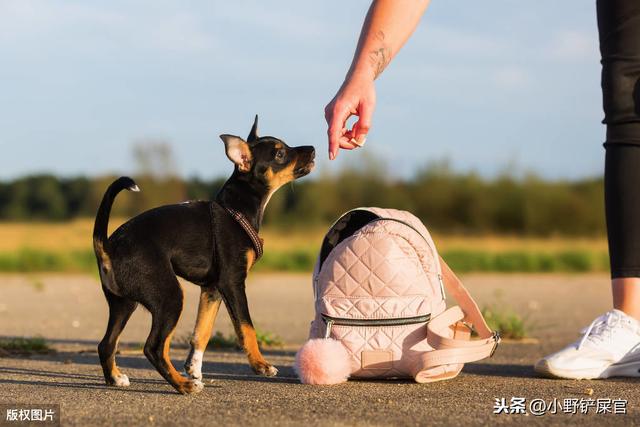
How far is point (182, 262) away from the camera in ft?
12.8

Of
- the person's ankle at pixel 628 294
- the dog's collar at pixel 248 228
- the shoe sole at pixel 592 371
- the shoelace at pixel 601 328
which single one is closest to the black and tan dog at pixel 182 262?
the dog's collar at pixel 248 228

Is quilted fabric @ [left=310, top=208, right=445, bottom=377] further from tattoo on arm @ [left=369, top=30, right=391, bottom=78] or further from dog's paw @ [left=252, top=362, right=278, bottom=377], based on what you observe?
tattoo on arm @ [left=369, top=30, right=391, bottom=78]

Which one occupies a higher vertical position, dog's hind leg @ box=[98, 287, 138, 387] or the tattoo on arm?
the tattoo on arm

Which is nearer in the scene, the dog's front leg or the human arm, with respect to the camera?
the human arm

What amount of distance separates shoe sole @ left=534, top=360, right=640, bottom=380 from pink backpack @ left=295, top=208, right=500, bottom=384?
1.02 feet

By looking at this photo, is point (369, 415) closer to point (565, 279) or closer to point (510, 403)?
point (510, 403)

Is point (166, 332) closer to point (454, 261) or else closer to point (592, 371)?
point (592, 371)

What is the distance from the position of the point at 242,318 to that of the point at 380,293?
678 mm

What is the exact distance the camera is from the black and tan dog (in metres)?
3.71

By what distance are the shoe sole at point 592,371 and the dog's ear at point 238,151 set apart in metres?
1.89

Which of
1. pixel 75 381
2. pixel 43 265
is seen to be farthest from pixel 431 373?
pixel 43 265

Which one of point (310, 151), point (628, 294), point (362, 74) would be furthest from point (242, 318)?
point (628, 294)

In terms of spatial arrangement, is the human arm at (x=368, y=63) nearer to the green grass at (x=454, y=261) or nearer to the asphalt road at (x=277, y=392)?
the asphalt road at (x=277, y=392)

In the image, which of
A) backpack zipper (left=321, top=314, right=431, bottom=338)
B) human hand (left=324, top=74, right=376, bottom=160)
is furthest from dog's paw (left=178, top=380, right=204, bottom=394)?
human hand (left=324, top=74, right=376, bottom=160)
